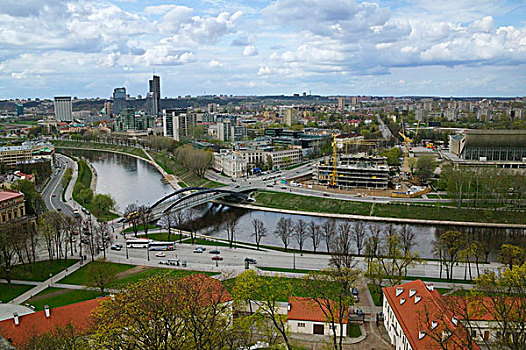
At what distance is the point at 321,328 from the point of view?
675 inches

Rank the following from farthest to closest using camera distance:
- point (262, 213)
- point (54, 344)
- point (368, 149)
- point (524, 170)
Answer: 1. point (368, 149)
2. point (524, 170)
3. point (262, 213)
4. point (54, 344)

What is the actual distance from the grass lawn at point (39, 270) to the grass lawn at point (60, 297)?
228 centimetres

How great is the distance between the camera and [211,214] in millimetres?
41500

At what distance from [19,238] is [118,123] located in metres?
108

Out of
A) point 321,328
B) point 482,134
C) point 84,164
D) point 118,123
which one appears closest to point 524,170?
point 482,134

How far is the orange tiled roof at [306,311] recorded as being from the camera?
17.1 m

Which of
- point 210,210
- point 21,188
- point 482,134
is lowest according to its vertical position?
point 210,210

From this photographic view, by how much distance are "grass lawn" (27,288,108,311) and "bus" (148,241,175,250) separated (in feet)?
23.7

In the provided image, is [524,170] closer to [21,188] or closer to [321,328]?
[321,328]

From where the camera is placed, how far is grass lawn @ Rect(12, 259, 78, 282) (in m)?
23.5

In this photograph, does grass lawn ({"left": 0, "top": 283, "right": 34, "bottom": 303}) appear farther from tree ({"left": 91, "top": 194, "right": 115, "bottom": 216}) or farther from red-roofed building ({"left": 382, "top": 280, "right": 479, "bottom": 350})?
red-roofed building ({"left": 382, "top": 280, "right": 479, "bottom": 350})

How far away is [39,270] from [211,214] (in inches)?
736

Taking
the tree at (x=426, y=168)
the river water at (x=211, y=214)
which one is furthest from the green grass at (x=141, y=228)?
the tree at (x=426, y=168)

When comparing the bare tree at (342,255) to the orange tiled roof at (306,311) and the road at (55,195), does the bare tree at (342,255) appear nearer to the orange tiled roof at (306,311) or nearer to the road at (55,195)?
the orange tiled roof at (306,311)
